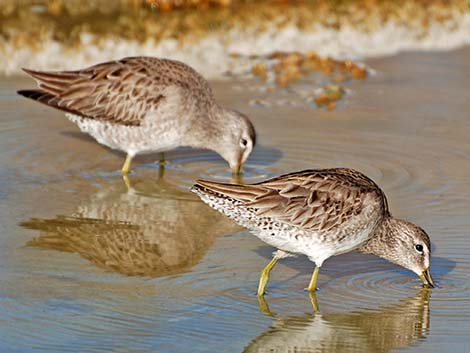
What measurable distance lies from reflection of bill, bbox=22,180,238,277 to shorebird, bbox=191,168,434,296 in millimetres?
697

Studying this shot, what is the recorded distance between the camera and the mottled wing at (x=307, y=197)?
6.43m

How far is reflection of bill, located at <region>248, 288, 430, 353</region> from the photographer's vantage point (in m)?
5.76

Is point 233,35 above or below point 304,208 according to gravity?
above

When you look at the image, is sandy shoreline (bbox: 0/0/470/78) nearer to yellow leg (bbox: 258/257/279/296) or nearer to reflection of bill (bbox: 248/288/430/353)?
yellow leg (bbox: 258/257/279/296)

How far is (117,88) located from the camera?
30.3ft

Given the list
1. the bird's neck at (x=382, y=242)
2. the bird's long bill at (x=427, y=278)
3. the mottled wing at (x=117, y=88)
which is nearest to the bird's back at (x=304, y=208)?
the bird's neck at (x=382, y=242)

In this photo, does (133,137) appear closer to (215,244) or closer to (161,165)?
(161,165)

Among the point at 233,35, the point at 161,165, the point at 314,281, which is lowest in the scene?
the point at 314,281

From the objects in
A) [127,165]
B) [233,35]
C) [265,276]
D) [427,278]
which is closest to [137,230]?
[265,276]

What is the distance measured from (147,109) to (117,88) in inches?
15.3

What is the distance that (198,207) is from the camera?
8.21m

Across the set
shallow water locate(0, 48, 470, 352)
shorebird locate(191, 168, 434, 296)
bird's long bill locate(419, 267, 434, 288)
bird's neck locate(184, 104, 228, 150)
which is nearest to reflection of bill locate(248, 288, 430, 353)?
shallow water locate(0, 48, 470, 352)

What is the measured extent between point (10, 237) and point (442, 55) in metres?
6.76

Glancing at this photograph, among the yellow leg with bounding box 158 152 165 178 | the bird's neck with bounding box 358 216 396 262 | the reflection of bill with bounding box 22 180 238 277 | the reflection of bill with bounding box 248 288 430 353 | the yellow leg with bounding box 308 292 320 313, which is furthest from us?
the yellow leg with bounding box 158 152 165 178
